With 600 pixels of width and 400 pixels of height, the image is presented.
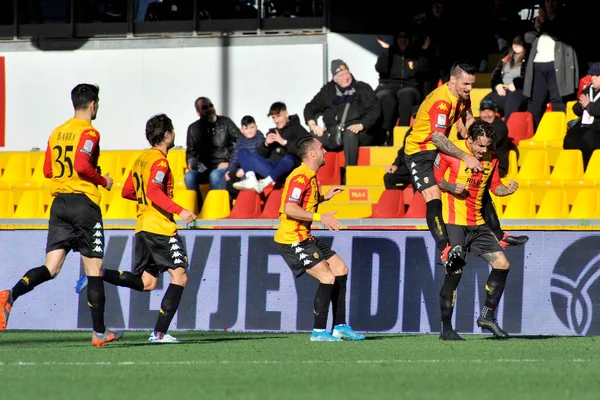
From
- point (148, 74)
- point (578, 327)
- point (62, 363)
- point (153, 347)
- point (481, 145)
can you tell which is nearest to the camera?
point (62, 363)

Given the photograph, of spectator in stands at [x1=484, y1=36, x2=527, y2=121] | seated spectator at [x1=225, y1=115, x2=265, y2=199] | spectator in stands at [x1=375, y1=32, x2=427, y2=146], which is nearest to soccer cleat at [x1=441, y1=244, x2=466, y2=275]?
seated spectator at [x1=225, y1=115, x2=265, y2=199]

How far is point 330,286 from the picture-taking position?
11.0m

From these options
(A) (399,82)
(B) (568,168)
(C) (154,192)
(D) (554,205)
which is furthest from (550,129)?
(C) (154,192)

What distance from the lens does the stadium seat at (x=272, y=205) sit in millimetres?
14539

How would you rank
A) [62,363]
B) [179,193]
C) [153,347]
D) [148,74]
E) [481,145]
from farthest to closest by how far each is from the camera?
[148,74], [179,193], [481,145], [153,347], [62,363]

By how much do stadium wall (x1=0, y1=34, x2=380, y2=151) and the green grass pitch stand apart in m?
7.49

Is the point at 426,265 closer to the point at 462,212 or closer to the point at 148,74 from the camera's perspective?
the point at 462,212

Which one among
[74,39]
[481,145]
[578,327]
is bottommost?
[578,327]

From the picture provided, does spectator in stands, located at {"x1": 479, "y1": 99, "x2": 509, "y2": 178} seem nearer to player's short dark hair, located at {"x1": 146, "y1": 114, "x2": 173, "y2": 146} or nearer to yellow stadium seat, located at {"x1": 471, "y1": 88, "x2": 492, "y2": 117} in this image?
yellow stadium seat, located at {"x1": 471, "y1": 88, "x2": 492, "y2": 117}

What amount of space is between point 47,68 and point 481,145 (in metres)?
10.0

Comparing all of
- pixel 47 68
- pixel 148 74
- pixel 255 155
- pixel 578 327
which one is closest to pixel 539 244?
pixel 578 327

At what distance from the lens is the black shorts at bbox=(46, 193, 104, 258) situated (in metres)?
9.85

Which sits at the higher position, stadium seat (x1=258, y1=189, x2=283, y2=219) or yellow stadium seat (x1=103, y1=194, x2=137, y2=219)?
stadium seat (x1=258, y1=189, x2=283, y2=219)

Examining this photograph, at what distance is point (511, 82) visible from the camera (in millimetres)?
16188
